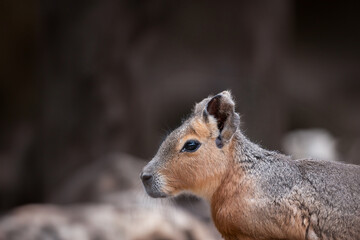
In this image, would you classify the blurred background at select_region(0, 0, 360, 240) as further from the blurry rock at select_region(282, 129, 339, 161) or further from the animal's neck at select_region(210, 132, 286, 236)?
the animal's neck at select_region(210, 132, 286, 236)

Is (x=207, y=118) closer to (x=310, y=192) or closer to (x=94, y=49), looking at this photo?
(x=310, y=192)

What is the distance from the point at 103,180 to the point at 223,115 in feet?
18.4

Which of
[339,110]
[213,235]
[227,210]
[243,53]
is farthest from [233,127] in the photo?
[339,110]

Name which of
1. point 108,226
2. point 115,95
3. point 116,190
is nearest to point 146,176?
point 108,226

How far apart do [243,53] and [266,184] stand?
696cm

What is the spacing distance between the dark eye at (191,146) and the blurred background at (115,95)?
239 cm

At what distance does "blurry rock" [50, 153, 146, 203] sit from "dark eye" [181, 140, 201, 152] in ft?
14.9

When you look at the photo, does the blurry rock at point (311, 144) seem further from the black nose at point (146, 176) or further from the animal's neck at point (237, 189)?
the black nose at point (146, 176)

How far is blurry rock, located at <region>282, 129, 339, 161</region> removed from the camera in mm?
15742

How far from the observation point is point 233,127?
5.55m

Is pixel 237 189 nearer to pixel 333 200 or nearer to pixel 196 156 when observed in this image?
pixel 196 156

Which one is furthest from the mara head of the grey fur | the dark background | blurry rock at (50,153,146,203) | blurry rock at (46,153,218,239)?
the dark background

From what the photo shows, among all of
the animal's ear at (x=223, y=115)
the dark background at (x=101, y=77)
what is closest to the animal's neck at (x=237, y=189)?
the animal's ear at (x=223, y=115)

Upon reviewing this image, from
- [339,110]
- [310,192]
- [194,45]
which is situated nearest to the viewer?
[310,192]
